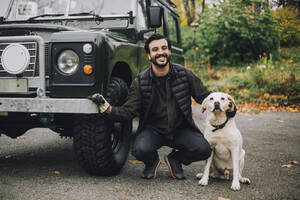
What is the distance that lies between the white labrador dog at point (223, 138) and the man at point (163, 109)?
5.4 inches

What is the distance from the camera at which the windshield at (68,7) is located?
3.96 metres

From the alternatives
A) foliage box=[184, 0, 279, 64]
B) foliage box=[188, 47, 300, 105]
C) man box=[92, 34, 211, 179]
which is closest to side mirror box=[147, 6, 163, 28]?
man box=[92, 34, 211, 179]

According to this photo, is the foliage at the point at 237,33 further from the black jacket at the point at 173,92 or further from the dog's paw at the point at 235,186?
the dog's paw at the point at 235,186

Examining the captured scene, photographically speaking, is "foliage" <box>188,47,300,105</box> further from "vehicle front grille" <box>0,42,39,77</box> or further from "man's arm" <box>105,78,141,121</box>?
"vehicle front grille" <box>0,42,39,77</box>

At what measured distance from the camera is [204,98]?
3506 mm

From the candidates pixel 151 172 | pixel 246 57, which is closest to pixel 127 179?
pixel 151 172

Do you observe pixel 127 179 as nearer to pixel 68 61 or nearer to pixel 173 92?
pixel 173 92

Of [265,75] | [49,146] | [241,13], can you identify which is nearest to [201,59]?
[241,13]

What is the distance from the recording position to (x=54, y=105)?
9.00 ft

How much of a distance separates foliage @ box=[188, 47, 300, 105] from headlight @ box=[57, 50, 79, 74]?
656 cm

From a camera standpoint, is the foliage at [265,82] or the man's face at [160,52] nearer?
the man's face at [160,52]

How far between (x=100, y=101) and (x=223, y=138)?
3.98ft

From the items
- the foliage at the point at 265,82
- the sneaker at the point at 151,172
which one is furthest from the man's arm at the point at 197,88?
the foliage at the point at 265,82

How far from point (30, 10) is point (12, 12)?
25 centimetres
